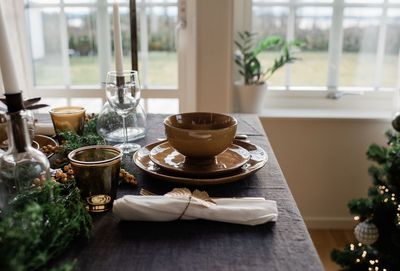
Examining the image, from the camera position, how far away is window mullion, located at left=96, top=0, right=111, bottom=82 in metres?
2.25

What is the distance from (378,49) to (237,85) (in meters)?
0.78

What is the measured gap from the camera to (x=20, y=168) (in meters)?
0.77

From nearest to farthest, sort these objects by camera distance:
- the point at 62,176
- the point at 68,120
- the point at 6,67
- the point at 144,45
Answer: the point at 6,67, the point at 62,176, the point at 68,120, the point at 144,45

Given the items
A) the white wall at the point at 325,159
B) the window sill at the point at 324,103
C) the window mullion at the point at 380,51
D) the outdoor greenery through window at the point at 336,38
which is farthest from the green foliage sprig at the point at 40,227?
the window mullion at the point at 380,51

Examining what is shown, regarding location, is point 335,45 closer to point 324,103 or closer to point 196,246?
point 324,103

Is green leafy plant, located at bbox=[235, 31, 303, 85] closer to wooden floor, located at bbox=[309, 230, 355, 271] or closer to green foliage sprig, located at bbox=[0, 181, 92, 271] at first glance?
wooden floor, located at bbox=[309, 230, 355, 271]

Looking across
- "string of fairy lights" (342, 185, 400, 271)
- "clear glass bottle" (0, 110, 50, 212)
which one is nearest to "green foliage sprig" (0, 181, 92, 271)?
"clear glass bottle" (0, 110, 50, 212)

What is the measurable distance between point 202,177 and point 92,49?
1.59 meters

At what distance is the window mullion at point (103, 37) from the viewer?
2.25 meters

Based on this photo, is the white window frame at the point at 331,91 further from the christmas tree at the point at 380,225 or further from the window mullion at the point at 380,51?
the christmas tree at the point at 380,225

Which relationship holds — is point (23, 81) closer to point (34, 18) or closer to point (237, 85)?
point (34, 18)

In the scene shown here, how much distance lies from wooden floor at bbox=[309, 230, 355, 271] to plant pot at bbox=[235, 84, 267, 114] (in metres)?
0.71

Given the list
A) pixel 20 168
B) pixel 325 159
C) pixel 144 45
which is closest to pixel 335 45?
pixel 325 159

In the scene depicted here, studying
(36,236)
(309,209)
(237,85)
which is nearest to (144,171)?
(36,236)
